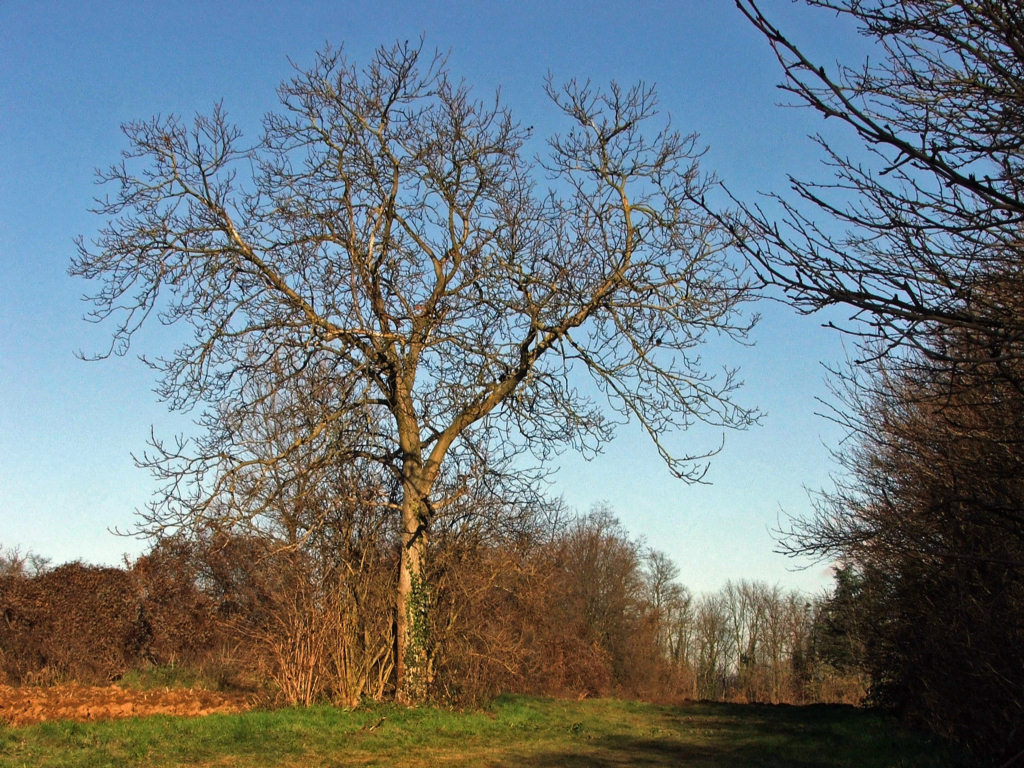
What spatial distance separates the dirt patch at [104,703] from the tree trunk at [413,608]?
2.30 metres

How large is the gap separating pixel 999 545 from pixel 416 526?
321 inches

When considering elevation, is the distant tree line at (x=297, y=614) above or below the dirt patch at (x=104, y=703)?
above

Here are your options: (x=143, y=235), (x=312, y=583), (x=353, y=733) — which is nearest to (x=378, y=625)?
(x=312, y=583)

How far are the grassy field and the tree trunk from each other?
74 cm

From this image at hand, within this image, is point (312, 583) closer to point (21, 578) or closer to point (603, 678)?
point (21, 578)

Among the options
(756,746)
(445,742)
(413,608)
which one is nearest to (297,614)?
(413,608)

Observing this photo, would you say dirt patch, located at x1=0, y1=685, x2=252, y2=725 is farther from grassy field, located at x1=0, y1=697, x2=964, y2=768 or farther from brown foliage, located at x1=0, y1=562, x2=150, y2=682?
brown foliage, located at x1=0, y1=562, x2=150, y2=682

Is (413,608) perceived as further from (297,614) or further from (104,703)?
(104,703)

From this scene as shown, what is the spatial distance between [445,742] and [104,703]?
4.67m

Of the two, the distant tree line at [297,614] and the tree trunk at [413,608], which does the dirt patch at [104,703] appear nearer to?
the distant tree line at [297,614]

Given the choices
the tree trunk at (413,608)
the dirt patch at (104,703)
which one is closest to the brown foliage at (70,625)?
the dirt patch at (104,703)

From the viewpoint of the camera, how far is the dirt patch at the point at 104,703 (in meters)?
9.75

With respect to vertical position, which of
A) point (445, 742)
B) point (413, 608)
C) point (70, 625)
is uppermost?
point (413, 608)

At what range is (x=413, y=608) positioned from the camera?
43.0ft
